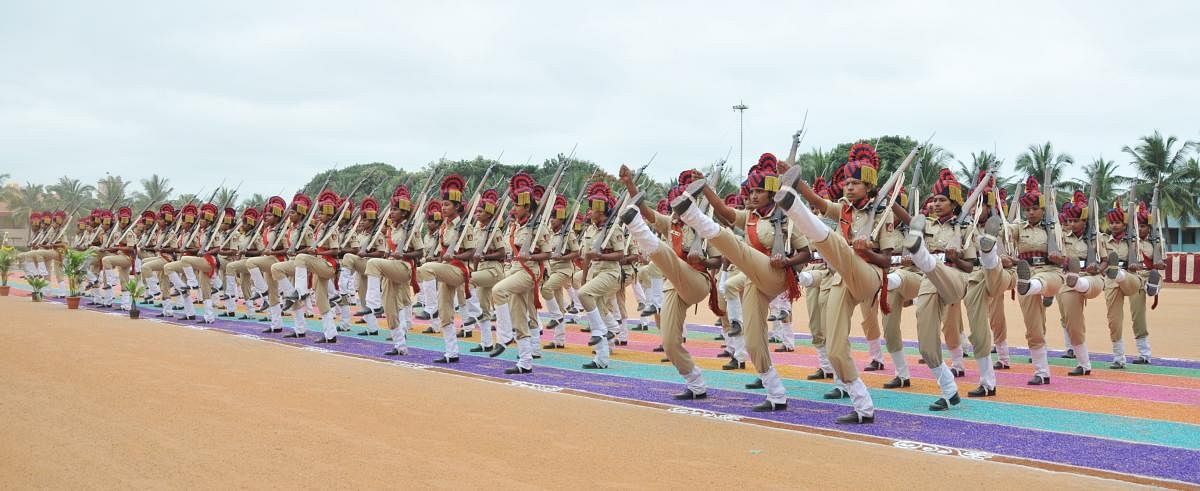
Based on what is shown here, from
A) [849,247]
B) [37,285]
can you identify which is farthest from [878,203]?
[37,285]

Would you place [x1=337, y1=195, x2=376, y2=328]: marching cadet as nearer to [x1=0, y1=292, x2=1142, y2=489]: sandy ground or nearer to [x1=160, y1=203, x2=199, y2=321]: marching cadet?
[x1=0, y1=292, x2=1142, y2=489]: sandy ground

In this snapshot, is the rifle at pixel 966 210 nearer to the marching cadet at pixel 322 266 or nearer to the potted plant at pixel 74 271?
the marching cadet at pixel 322 266

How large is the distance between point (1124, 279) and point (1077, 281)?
174 centimetres

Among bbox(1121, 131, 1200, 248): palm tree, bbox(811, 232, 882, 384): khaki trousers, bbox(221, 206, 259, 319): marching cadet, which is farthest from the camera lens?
bbox(1121, 131, 1200, 248): palm tree

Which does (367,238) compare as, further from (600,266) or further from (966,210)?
(966,210)

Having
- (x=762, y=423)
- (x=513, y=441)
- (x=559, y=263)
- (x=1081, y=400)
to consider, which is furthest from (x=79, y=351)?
(x=1081, y=400)

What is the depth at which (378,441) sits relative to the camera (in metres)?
6.76

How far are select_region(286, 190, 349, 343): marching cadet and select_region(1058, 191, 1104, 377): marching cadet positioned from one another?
10848 millimetres

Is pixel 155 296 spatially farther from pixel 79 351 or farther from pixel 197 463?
pixel 197 463

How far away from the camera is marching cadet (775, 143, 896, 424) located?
7.18 meters

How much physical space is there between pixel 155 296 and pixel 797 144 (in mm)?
18964

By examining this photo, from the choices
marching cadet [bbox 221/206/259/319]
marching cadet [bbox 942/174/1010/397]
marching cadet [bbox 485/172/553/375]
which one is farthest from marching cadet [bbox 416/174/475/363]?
marching cadet [bbox 942/174/1010/397]

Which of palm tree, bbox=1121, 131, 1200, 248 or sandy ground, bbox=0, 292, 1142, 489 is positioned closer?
sandy ground, bbox=0, 292, 1142, 489

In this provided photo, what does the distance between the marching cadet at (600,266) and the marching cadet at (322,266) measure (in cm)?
440
